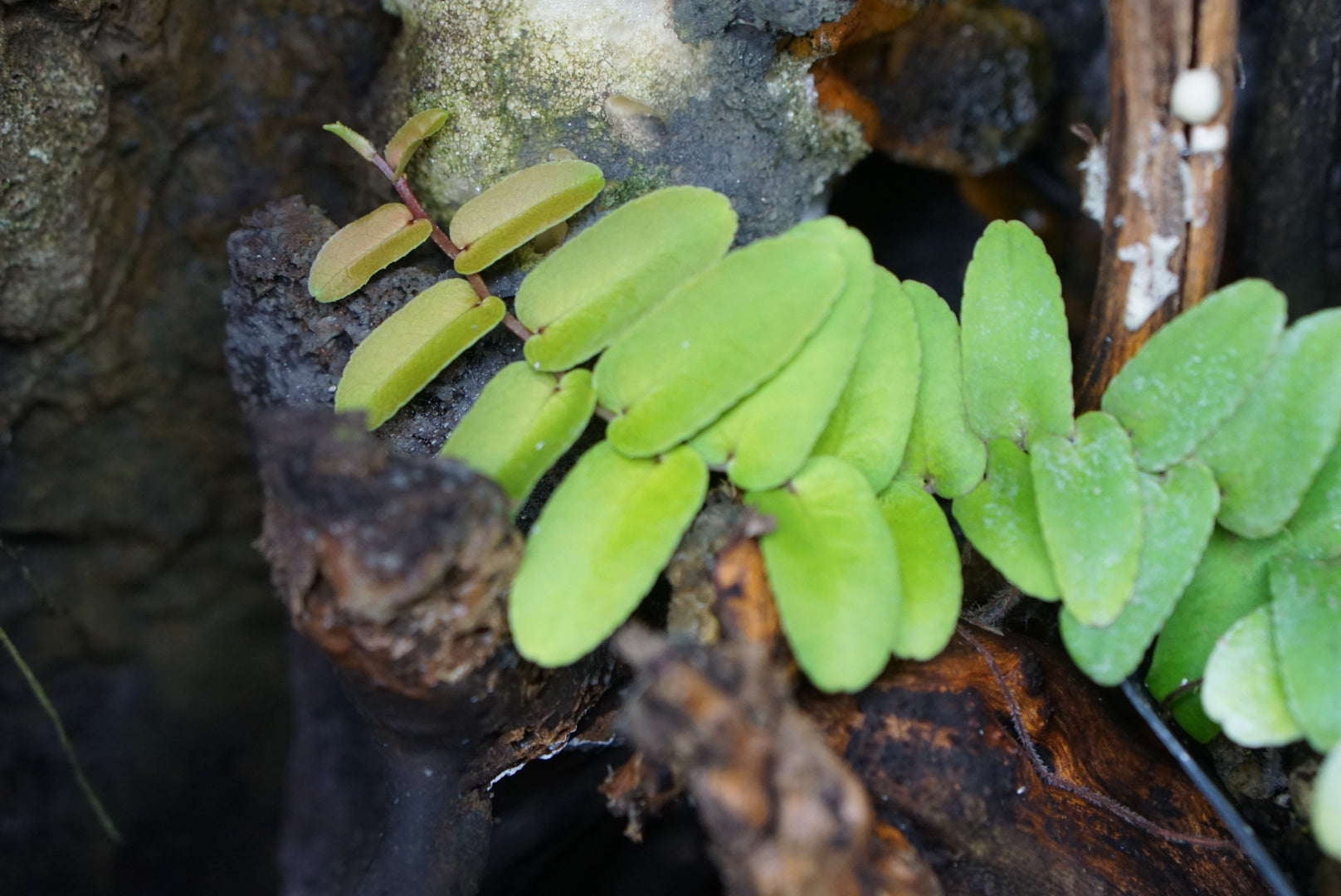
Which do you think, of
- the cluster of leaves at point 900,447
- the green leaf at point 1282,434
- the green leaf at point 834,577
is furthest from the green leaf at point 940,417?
the green leaf at point 1282,434

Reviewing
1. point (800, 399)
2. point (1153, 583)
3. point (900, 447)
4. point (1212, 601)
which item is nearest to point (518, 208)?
point (800, 399)

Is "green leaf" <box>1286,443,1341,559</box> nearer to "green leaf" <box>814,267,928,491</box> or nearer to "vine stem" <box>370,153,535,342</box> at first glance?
"green leaf" <box>814,267,928,491</box>

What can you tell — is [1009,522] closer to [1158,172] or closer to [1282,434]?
A: [1282,434]

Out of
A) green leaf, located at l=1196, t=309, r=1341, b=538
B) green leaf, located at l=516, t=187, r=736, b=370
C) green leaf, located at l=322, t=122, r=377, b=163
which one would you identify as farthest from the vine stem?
green leaf, located at l=1196, t=309, r=1341, b=538

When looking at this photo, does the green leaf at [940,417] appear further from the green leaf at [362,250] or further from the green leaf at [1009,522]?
the green leaf at [362,250]

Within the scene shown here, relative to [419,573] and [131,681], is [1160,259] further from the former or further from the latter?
[131,681]

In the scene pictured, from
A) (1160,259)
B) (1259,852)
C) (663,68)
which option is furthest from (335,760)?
(1160,259)
